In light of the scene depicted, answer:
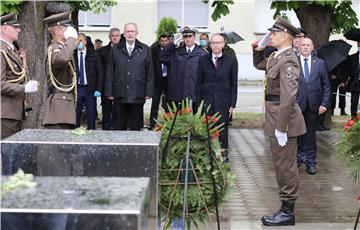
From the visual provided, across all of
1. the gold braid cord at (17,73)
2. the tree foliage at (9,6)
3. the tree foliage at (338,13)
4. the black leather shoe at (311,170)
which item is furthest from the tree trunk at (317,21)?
the gold braid cord at (17,73)

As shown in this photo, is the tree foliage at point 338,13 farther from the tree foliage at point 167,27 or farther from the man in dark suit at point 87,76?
the tree foliage at point 167,27

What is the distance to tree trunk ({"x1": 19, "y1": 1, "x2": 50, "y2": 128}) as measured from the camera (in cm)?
988

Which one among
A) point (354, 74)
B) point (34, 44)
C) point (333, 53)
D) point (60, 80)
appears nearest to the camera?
point (60, 80)

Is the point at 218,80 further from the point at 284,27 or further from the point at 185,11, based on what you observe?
the point at 185,11

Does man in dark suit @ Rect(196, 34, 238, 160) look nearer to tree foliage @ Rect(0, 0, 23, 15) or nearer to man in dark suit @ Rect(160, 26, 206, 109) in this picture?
man in dark suit @ Rect(160, 26, 206, 109)

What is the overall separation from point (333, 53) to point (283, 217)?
6.86 metres

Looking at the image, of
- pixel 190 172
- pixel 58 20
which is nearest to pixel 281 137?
pixel 190 172

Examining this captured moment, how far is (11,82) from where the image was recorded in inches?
267

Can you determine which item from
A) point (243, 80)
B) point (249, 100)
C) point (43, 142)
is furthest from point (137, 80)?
point (243, 80)

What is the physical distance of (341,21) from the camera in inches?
532

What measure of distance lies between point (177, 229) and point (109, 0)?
17.4 ft

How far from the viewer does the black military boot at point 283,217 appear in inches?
262

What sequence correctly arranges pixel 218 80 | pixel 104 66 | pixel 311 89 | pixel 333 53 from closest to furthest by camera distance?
pixel 311 89 → pixel 218 80 → pixel 104 66 → pixel 333 53

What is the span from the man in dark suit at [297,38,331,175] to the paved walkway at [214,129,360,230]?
1.65 feet
